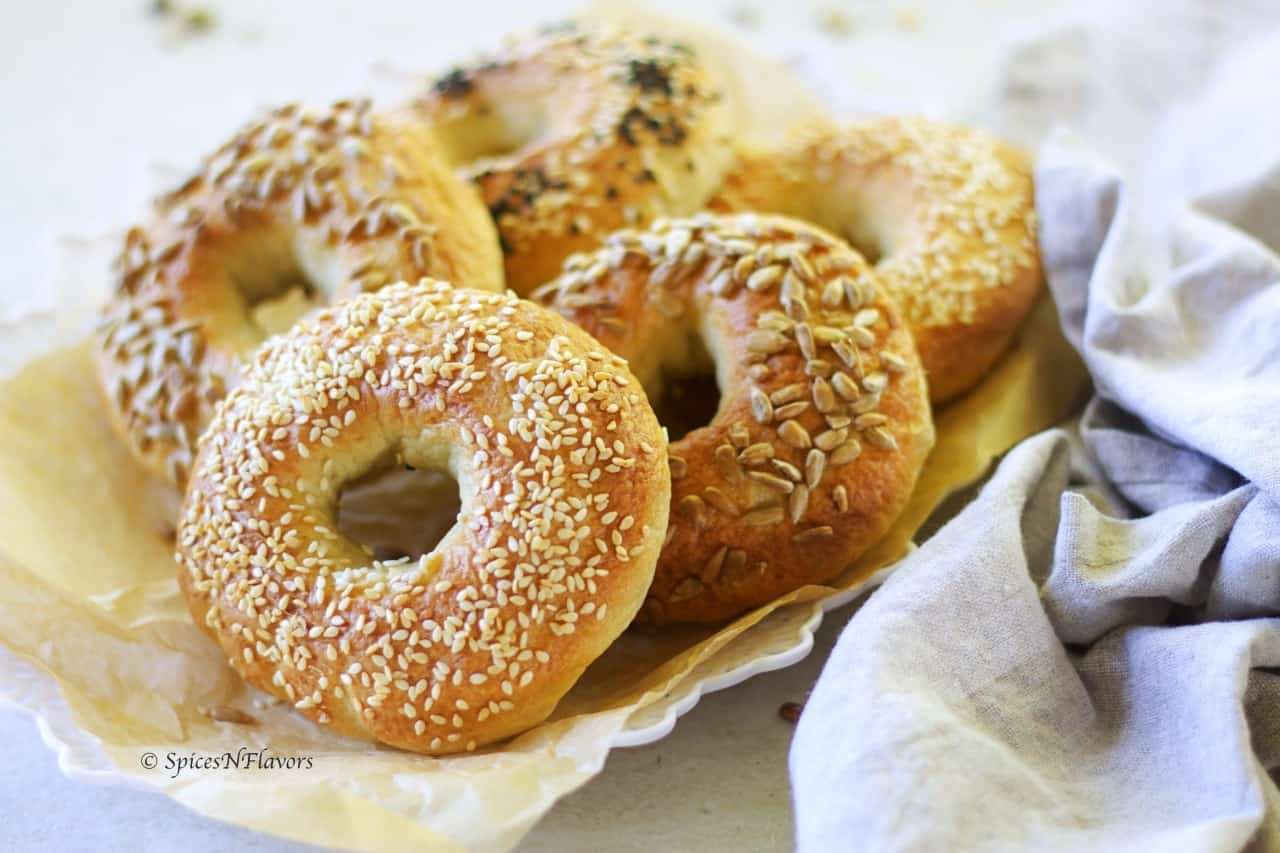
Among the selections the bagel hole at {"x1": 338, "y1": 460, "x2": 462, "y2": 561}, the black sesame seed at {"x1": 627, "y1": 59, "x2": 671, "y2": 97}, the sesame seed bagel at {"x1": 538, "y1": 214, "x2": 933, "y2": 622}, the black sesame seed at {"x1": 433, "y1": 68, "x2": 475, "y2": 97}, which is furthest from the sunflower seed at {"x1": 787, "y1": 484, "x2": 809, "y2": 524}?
the black sesame seed at {"x1": 433, "y1": 68, "x2": 475, "y2": 97}

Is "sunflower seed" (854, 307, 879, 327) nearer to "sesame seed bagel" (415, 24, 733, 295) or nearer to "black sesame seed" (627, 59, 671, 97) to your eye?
"sesame seed bagel" (415, 24, 733, 295)

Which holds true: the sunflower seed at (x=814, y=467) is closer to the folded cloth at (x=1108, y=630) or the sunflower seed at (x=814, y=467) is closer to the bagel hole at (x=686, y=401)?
the folded cloth at (x=1108, y=630)

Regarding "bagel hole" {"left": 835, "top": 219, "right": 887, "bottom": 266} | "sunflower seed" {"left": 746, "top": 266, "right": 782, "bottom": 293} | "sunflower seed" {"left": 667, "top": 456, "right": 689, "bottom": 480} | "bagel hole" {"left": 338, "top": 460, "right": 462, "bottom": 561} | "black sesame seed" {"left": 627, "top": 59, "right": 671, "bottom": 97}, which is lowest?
"bagel hole" {"left": 338, "top": 460, "right": 462, "bottom": 561}

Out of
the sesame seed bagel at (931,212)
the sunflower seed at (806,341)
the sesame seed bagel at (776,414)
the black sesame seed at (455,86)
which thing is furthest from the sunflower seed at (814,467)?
the black sesame seed at (455,86)

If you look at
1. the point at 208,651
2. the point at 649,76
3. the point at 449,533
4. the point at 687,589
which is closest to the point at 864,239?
the point at 649,76

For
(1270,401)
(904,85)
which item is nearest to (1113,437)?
(1270,401)

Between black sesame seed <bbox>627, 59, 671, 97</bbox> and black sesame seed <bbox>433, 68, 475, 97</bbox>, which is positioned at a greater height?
black sesame seed <bbox>627, 59, 671, 97</bbox>
